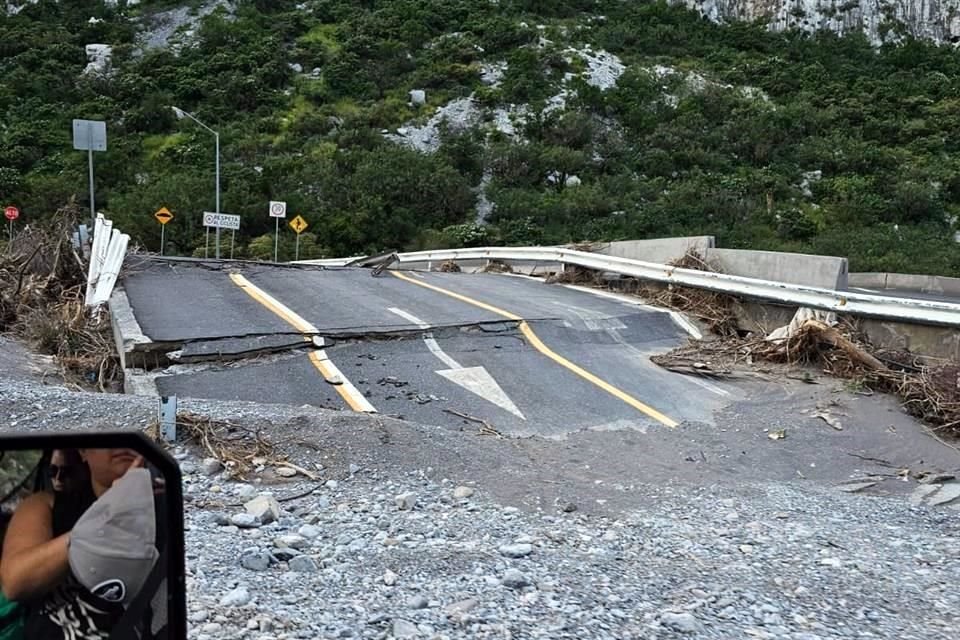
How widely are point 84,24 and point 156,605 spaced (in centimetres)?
7598

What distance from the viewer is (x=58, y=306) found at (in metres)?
10.9

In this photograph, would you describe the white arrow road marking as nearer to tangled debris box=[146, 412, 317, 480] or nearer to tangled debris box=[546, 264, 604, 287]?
tangled debris box=[146, 412, 317, 480]

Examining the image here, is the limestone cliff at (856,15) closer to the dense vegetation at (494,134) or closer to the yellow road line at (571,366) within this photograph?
the dense vegetation at (494,134)

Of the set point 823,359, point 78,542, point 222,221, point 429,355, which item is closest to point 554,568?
point 78,542

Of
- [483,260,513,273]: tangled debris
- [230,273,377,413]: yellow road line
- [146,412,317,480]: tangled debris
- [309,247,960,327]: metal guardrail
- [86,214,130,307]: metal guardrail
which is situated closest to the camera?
Answer: [146,412,317,480]: tangled debris

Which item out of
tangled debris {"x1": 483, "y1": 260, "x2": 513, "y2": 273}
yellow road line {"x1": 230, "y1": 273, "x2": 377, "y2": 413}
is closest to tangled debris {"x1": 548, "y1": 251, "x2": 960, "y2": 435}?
yellow road line {"x1": 230, "y1": 273, "x2": 377, "y2": 413}

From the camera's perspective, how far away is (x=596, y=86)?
53281 millimetres

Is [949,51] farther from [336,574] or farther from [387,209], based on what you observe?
[336,574]

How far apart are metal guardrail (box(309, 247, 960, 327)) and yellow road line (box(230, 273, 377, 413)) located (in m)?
5.49

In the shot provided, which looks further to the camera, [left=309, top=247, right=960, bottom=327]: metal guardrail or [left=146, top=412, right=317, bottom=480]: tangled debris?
[left=309, top=247, right=960, bottom=327]: metal guardrail

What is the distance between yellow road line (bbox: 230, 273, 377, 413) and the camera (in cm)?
698

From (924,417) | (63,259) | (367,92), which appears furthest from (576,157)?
(924,417)

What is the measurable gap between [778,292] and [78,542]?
909 centimetres

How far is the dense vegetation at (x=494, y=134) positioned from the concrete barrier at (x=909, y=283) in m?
5.97
